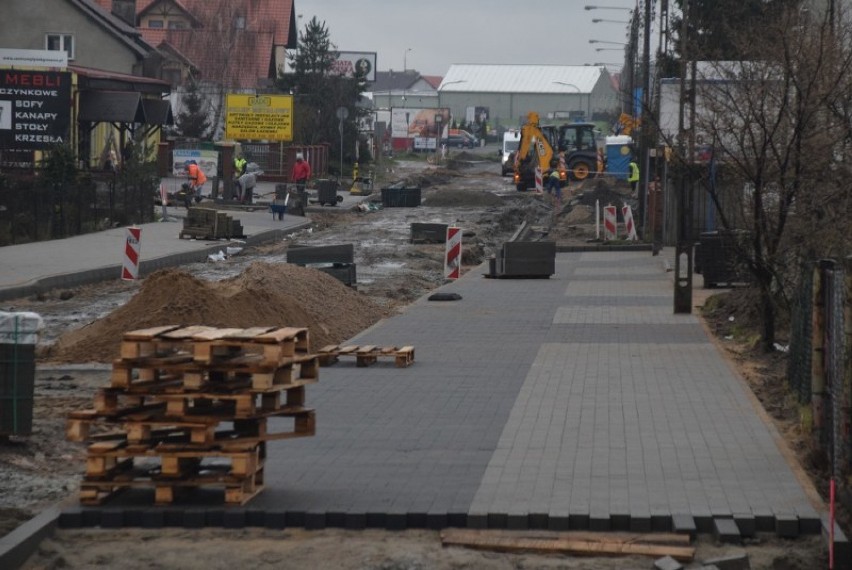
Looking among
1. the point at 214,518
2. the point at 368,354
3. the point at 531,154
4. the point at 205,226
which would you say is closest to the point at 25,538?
the point at 214,518

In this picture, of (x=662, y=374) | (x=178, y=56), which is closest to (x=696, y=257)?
(x=662, y=374)

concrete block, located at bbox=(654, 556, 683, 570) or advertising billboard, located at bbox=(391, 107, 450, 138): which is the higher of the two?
advertising billboard, located at bbox=(391, 107, 450, 138)

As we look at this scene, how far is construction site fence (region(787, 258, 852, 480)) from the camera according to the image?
887cm

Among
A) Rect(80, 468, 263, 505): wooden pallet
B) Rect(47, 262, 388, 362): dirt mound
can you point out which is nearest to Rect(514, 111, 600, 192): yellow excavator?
Rect(47, 262, 388, 362): dirt mound

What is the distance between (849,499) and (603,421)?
312 centimetres

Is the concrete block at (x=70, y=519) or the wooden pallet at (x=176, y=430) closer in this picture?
the concrete block at (x=70, y=519)

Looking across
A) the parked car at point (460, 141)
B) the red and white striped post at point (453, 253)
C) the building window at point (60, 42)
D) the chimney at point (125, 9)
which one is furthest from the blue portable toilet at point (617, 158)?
the parked car at point (460, 141)

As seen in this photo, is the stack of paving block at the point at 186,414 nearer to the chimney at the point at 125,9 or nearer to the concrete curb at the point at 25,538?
the concrete curb at the point at 25,538

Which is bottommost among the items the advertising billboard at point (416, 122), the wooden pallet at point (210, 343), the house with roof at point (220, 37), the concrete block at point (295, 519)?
the concrete block at point (295, 519)

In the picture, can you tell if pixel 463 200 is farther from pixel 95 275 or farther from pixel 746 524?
pixel 746 524

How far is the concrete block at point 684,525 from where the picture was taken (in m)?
7.97

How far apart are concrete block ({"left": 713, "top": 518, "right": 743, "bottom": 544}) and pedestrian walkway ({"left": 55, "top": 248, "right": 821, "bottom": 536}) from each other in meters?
0.07

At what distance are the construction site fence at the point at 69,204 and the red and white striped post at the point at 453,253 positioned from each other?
11.4m

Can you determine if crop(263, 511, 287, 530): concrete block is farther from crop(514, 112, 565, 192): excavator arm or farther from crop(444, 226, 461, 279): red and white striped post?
crop(514, 112, 565, 192): excavator arm
